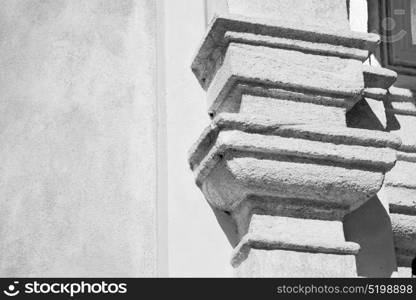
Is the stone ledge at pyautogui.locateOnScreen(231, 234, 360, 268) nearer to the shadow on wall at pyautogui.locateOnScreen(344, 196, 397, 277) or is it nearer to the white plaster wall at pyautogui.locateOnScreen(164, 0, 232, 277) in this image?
the white plaster wall at pyautogui.locateOnScreen(164, 0, 232, 277)

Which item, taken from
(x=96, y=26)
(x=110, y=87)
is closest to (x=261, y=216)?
(x=110, y=87)

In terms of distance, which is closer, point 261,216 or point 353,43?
point 261,216

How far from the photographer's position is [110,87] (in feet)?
12.5

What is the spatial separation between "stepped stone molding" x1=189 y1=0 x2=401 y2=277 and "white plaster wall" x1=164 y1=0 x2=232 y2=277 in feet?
0.15

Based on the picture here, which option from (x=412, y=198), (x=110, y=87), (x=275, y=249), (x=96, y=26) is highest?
(x=96, y=26)

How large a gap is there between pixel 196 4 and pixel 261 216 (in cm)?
96

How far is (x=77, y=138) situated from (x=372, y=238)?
3.80 ft

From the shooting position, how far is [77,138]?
372 cm

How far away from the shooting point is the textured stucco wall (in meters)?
3.56

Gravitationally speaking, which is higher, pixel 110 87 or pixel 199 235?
pixel 110 87

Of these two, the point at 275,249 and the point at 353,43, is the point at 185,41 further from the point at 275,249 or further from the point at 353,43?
the point at 275,249

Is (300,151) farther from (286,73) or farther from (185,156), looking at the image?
(185,156)

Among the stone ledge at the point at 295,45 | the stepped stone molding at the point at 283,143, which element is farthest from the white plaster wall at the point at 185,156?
the stone ledge at the point at 295,45

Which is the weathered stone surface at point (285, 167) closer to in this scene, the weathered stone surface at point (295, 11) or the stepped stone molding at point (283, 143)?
the stepped stone molding at point (283, 143)
